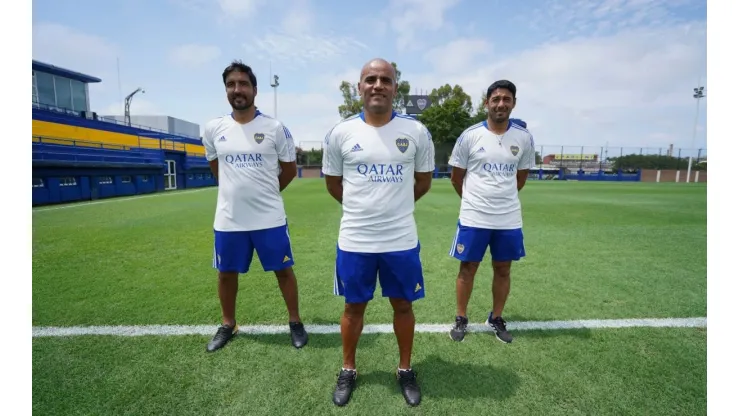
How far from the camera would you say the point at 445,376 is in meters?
2.59

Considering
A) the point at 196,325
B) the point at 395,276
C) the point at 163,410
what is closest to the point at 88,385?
the point at 163,410

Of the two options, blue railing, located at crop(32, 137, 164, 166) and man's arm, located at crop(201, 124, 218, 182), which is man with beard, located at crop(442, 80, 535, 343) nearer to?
man's arm, located at crop(201, 124, 218, 182)

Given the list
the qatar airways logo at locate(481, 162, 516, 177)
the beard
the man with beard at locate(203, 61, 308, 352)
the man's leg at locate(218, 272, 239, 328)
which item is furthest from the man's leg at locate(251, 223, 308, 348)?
the qatar airways logo at locate(481, 162, 516, 177)

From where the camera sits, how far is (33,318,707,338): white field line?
10.4 ft

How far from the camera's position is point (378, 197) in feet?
7.46

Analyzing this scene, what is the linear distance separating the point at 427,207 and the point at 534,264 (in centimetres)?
705

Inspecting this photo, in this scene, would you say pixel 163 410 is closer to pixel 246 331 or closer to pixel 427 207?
pixel 246 331

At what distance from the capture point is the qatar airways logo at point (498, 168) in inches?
124

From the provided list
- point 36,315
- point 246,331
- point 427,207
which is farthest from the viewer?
point 427,207

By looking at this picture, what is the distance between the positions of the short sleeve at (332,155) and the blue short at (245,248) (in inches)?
35.9

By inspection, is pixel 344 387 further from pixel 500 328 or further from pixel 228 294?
pixel 500 328

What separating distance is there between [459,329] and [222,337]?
2.10 meters

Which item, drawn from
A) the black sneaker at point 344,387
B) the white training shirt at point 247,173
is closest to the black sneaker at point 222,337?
the white training shirt at point 247,173

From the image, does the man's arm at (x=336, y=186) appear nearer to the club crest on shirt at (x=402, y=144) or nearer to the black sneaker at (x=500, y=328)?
the club crest on shirt at (x=402, y=144)
